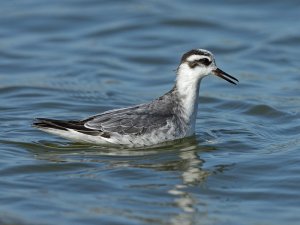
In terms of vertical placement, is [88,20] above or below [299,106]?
above

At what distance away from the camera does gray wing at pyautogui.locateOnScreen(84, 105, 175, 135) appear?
13.8 m

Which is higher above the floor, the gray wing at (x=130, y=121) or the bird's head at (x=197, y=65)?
the bird's head at (x=197, y=65)

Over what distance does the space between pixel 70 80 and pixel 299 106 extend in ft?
16.6

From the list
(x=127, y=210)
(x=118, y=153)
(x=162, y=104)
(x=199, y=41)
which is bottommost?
(x=127, y=210)

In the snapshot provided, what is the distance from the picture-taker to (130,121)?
1391 centimetres

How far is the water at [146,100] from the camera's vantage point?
443 inches

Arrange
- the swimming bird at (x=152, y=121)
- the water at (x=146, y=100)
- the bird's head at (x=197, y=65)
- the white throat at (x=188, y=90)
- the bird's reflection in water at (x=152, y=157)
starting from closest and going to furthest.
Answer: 1. the water at (x=146, y=100)
2. the bird's reflection in water at (x=152, y=157)
3. the swimming bird at (x=152, y=121)
4. the bird's head at (x=197, y=65)
5. the white throat at (x=188, y=90)

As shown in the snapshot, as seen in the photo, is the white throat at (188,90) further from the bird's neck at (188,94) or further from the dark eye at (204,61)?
the dark eye at (204,61)

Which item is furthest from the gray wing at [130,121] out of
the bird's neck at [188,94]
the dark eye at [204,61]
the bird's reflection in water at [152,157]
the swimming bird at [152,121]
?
the dark eye at [204,61]

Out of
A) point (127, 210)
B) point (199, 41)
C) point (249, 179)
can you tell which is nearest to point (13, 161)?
point (127, 210)

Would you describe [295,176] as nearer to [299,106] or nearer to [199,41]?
[299,106]

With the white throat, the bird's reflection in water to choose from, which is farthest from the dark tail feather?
the white throat

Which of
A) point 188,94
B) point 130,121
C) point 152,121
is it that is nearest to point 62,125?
point 130,121

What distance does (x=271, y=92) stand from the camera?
690 inches
